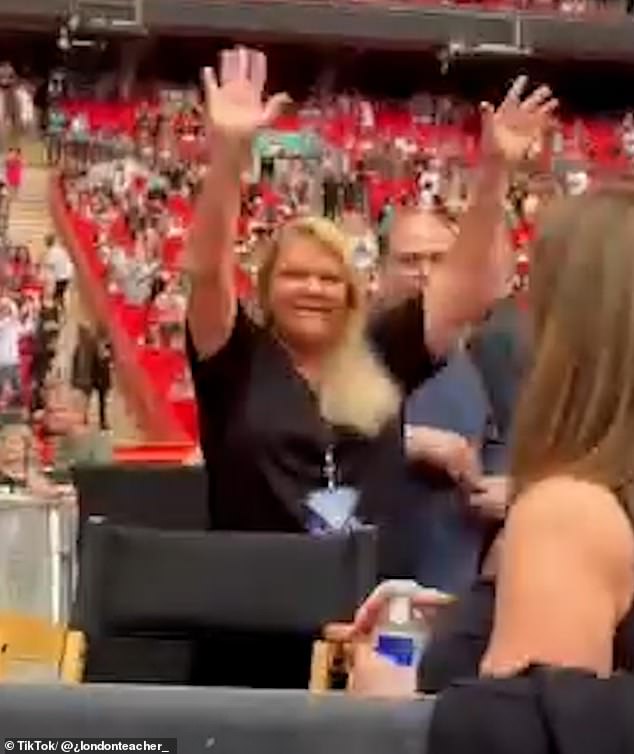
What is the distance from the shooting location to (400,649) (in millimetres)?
1865

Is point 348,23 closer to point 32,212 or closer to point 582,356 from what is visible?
point 32,212

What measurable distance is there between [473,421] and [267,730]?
2009mm

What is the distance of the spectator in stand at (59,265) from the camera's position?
8.71 m

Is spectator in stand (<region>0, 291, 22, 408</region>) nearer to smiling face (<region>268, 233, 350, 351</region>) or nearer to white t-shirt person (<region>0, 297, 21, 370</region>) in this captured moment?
white t-shirt person (<region>0, 297, 21, 370</region>)

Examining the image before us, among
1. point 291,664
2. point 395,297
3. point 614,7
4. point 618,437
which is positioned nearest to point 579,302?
point 618,437

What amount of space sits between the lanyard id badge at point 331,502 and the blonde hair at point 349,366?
0.22ft

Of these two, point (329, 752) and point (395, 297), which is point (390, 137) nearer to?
point (395, 297)

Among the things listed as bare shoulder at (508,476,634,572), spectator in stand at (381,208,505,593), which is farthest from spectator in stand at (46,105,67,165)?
bare shoulder at (508,476,634,572)

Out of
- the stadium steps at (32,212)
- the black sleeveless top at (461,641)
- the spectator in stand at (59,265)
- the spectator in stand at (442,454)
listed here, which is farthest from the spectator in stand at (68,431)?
the black sleeveless top at (461,641)

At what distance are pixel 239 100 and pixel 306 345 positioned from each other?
384 mm

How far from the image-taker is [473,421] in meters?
3.45

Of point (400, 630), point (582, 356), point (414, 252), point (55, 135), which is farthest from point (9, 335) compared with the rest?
point (582, 356)

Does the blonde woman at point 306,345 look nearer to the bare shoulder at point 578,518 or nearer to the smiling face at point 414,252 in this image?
the smiling face at point 414,252

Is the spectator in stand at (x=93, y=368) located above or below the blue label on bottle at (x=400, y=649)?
below
